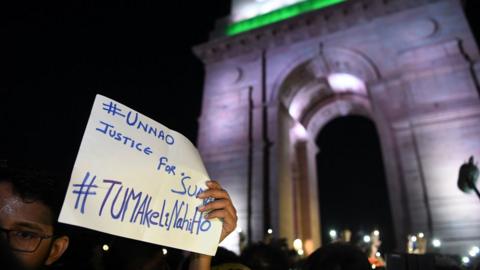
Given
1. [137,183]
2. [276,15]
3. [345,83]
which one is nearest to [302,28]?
[276,15]

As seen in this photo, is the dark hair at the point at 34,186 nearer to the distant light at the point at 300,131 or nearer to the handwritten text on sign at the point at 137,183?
the handwritten text on sign at the point at 137,183

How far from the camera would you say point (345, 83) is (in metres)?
20.1

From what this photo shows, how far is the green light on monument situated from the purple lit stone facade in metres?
1.54

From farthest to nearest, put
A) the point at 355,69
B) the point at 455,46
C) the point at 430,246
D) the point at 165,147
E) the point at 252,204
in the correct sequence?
the point at 355,69 < the point at 252,204 < the point at 455,46 < the point at 430,246 < the point at 165,147

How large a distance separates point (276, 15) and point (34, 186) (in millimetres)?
20559

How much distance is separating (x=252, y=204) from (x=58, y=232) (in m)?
14.1

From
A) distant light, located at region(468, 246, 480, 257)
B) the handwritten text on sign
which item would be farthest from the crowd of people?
distant light, located at region(468, 246, 480, 257)

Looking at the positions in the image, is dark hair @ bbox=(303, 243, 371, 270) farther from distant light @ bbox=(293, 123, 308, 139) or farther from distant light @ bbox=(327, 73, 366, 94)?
distant light @ bbox=(293, 123, 308, 139)

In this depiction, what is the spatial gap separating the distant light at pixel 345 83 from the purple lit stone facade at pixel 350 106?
45 cm

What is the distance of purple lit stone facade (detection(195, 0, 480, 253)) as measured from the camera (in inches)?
504

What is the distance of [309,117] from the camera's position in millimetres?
22422

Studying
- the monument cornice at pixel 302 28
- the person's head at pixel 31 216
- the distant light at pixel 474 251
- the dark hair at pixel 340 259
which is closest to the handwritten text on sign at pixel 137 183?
the person's head at pixel 31 216

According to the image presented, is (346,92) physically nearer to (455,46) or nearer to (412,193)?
(455,46)

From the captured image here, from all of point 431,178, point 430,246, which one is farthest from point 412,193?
point 430,246
